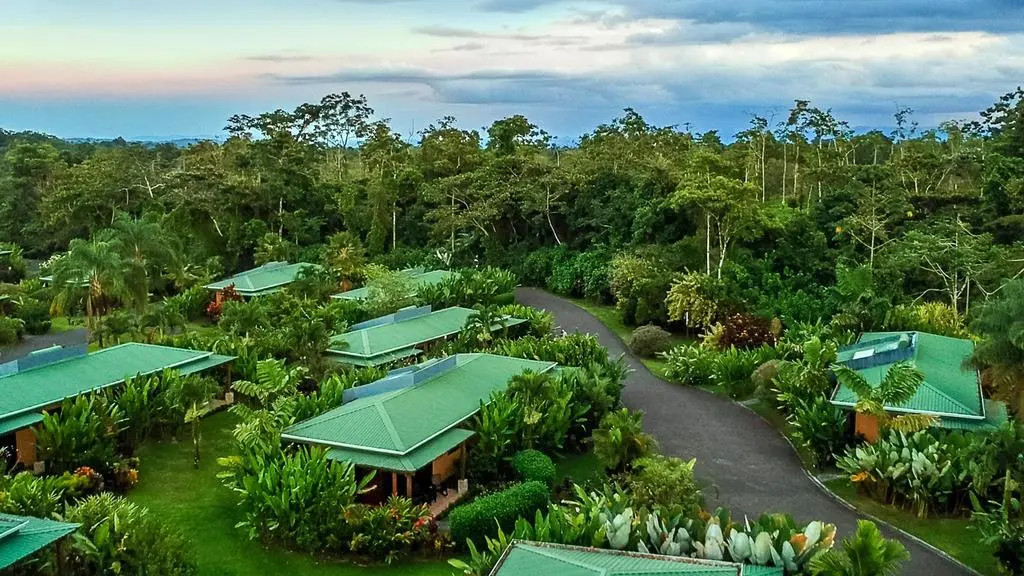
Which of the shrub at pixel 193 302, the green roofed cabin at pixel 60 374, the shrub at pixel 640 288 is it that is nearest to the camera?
the green roofed cabin at pixel 60 374

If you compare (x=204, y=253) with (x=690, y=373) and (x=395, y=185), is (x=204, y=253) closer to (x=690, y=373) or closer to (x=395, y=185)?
(x=395, y=185)

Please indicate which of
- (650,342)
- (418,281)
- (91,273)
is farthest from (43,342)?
(650,342)

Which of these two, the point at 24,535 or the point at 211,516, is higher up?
the point at 24,535

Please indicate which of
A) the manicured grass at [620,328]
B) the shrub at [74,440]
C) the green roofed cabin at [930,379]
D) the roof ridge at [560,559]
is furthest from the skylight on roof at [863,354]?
the shrub at [74,440]

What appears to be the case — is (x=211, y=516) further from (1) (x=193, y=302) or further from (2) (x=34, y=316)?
(2) (x=34, y=316)

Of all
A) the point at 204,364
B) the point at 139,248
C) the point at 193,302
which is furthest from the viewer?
the point at 193,302

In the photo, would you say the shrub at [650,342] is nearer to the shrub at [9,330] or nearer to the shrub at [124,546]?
the shrub at [124,546]

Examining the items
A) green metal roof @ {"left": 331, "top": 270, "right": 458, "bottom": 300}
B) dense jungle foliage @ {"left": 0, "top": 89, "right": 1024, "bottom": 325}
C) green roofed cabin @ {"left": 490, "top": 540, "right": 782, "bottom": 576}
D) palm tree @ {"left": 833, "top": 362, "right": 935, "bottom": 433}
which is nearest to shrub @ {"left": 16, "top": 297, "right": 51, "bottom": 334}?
dense jungle foliage @ {"left": 0, "top": 89, "right": 1024, "bottom": 325}
